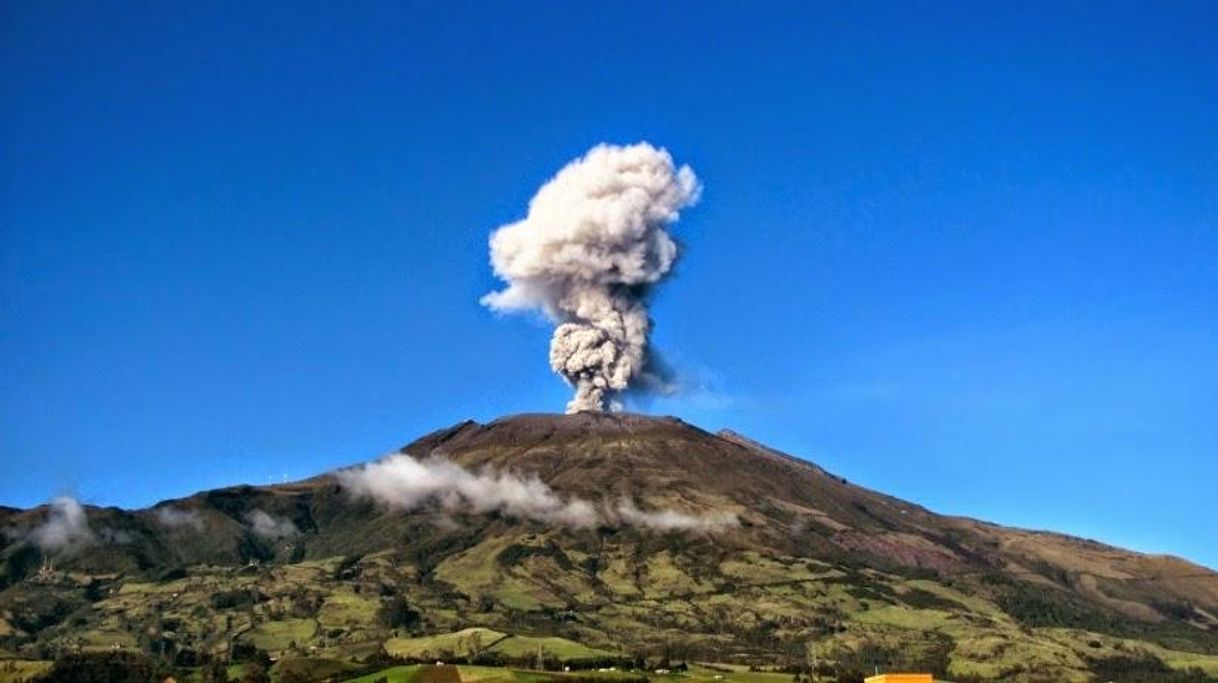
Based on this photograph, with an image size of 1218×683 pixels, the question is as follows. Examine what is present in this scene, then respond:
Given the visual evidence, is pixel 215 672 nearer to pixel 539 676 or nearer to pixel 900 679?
pixel 539 676

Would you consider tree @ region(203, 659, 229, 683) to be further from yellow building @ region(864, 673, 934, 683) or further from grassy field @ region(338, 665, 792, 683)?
yellow building @ region(864, 673, 934, 683)

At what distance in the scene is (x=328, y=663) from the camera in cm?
16650

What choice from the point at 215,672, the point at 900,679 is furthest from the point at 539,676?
the point at 215,672

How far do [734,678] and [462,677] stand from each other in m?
28.6

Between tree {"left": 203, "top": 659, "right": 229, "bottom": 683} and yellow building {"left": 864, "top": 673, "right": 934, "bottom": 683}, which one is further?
tree {"left": 203, "top": 659, "right": 229, "bottom": 683}

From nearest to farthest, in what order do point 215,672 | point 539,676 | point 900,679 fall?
point 900,679, point 539,676, point 215,672

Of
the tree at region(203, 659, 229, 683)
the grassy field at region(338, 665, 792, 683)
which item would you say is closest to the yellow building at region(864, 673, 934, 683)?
the grassy field at region(338, 665, 792, 683)

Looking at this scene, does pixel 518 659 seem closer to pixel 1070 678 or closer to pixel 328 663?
pixel 328 663

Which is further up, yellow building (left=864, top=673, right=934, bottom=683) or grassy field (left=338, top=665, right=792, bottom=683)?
grassy field (left=338, top=665, right=792, bottom=683)

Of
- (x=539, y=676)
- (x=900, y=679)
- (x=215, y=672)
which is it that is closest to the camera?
(x=900, y=679)

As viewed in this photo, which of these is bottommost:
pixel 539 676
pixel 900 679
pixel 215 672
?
pixel 900 679

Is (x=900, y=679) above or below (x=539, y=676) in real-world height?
below

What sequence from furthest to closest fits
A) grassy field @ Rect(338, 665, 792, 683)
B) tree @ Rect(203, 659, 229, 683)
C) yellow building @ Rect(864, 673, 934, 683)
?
tree @ Rect(203, 659, 229, 683) < grassy field @ Rect(338, 665, 792, 683) < yellow building @ Rect(864, 673, 934, 683)

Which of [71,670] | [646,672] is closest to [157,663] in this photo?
[71,670]
